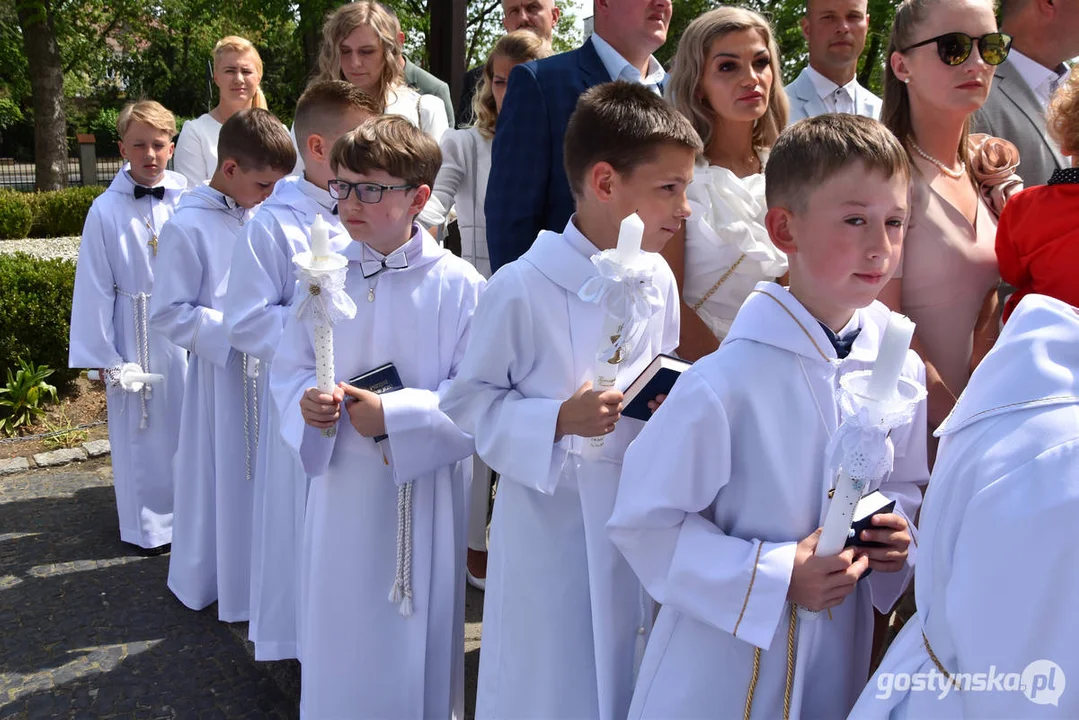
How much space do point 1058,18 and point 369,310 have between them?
2721mm

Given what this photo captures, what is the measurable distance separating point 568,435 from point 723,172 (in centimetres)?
118

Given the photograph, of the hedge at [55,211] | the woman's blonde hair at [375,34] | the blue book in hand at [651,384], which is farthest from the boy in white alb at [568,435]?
the hedge at [55,211]

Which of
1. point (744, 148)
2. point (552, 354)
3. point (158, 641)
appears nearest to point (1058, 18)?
point (744, 148)

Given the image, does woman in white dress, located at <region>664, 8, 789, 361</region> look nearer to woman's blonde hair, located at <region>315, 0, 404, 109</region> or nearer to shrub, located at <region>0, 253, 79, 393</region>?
woman's blonde hair, located at <region>315, 0, 404, 109</region>

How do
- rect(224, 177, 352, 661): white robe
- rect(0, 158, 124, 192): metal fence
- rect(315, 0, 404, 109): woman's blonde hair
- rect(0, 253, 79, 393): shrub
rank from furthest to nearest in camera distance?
rect(0, 158, 124, 192): metal fence < rect(0, 253, 79, 393): shrub < rect(315, 0, 404, 109): woman's blonde hair < rect(224, 177, 352, 661): white robe

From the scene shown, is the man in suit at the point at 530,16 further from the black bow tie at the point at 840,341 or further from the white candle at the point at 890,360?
the white candle at the point at 890,360

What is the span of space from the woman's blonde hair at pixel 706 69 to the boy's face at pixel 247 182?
193cm

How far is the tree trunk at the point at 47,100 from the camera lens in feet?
68.6

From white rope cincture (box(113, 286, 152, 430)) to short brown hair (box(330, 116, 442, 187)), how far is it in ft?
8.16

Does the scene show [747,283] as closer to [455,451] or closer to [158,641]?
[455,451]

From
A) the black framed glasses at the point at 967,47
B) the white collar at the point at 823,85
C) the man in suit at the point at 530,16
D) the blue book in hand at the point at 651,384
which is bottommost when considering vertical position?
the blue book in hand at the point at 651,384

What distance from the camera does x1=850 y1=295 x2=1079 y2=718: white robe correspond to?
1301mm

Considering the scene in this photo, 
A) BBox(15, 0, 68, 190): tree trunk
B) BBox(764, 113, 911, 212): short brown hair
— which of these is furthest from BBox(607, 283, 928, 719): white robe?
BBox(15, 0, 68, 190): tree trunk

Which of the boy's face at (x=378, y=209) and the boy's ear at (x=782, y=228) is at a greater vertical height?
the boy's ear at (x=782, y=228)
